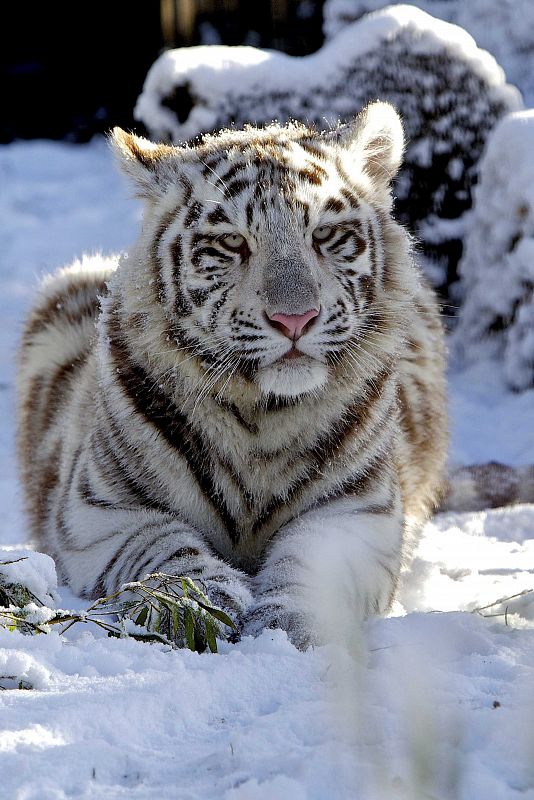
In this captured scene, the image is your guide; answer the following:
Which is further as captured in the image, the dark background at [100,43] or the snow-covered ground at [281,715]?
the dark background at [100,43]

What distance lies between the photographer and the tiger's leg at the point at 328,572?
7.84 ft

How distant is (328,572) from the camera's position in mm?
2625

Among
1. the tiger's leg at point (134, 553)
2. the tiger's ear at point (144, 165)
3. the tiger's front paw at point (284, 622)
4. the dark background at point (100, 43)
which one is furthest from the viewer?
the dark background at point (100, 43)

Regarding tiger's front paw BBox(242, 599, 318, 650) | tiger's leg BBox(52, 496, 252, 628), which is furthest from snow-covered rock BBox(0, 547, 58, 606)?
tiger's front paw BBox(242, 599, 318, 650)

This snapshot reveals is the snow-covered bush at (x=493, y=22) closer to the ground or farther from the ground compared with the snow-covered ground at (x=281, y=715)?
farther from the ground

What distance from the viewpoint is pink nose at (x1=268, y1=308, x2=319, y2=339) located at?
2.59 metres

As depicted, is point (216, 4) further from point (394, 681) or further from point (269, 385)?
point (394, 681)

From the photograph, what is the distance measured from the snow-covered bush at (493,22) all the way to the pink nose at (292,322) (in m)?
6.14

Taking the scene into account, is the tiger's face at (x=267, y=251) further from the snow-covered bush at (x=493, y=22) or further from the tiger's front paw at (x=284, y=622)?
the snow-covered bush at (x=493, y=22)

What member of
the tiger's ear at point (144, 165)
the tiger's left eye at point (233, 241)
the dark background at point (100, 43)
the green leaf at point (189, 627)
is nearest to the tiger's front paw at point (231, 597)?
the green leaf at point (189, 627)

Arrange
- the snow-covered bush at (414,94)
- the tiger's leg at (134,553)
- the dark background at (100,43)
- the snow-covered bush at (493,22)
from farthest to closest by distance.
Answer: the dark background at (100,43) → the snow-covered bush at (493,22) → the snow-covered bush at (414,94) → the tiger's leg at (134,553)

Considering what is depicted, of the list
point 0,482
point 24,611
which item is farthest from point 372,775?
point 0,482

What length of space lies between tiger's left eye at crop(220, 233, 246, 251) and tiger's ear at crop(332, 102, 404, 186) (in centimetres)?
53

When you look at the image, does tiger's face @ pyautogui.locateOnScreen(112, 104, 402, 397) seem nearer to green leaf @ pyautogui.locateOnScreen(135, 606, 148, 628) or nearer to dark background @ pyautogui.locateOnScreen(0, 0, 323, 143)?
green leaf @ pyautogui.locateOnScreen(135, 606, 148, 628)
